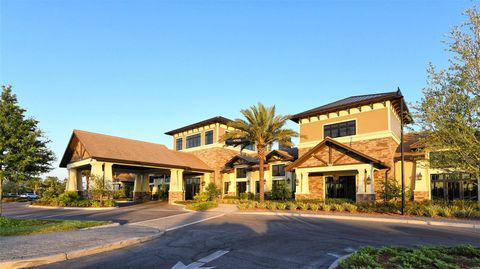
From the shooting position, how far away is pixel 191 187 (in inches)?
1678

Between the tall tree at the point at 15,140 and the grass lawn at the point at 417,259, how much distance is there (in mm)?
30875

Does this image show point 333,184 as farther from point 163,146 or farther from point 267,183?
point 163,146

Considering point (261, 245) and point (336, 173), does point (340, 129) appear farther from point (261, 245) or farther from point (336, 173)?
point (261, 245)

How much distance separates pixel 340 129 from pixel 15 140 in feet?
96.9

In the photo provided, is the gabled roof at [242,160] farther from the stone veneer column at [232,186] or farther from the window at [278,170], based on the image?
the window at [278,170]

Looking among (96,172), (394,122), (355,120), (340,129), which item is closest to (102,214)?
(96,172)

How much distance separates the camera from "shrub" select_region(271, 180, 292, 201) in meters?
30.8

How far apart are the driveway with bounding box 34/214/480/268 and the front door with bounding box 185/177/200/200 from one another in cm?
2735

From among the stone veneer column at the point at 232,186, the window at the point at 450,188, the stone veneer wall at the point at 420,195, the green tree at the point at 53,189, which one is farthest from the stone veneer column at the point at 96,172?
the window at the point at 450,188

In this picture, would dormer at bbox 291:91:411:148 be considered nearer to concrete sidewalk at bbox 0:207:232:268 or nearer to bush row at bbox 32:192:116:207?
bush row at bbox 32:192:116:207

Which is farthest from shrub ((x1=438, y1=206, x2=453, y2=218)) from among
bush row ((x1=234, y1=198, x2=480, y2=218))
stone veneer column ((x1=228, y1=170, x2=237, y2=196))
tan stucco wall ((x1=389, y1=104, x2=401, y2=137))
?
stone veneer column ((x1=228, y1=170, x2=237, y2=196))

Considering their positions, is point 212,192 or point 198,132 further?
point 198,132

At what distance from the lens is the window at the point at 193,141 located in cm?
4256

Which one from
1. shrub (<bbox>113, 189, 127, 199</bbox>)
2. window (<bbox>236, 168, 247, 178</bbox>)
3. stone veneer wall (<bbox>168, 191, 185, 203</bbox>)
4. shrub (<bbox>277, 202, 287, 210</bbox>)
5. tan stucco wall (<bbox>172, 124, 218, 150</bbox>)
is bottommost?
shrub (<bbox>113, 189, 127, 199</bbox>)
